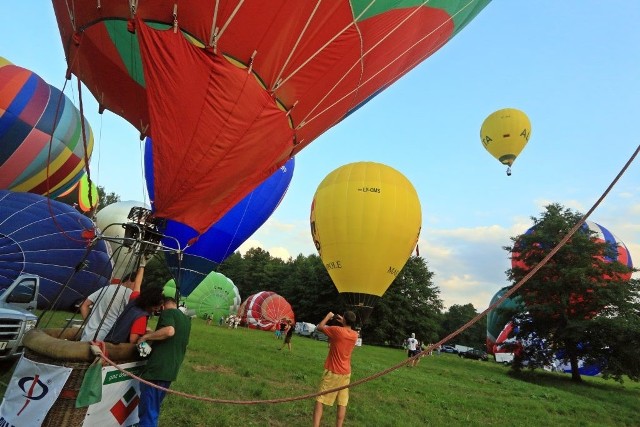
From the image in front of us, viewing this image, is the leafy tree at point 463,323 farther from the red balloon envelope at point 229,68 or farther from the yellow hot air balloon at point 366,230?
the red balloon envelope at point 229,68

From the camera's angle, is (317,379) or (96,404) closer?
(96,404)

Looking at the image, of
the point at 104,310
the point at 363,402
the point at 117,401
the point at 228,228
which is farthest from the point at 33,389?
the point at 228,228

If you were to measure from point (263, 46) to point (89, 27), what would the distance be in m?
2.18

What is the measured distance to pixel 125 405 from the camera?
3.59m

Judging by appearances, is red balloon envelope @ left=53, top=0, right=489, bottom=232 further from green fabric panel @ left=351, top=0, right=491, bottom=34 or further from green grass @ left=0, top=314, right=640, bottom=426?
green grass @ left=0, top=314, right=640, bottom=426

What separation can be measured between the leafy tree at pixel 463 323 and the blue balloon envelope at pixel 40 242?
147 ft

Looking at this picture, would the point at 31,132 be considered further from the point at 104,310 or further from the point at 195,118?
the point at 104,310

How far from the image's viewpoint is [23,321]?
609 centimetres

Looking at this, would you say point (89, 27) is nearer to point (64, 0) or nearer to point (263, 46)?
point (64, 0)

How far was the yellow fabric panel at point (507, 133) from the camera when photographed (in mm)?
20922

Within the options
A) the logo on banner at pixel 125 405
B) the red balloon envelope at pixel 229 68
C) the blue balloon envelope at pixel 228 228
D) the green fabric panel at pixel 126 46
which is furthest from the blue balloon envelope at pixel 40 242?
the logo on banner at pixel 125 405

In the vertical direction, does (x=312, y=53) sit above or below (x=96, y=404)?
above

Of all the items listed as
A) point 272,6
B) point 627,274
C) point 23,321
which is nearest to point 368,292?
point 23,321

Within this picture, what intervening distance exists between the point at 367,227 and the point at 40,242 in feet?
29.1
